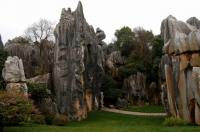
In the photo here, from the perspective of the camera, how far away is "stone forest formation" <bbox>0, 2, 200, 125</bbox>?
27.8 meters

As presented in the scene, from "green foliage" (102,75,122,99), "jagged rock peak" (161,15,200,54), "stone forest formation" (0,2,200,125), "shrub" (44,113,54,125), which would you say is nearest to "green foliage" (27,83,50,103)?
"stone forest formation" (0,2,200,125)

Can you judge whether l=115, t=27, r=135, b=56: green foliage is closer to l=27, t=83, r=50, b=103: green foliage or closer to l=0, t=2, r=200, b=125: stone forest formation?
l=0, t=2, r=200, b=125: stone forest formation

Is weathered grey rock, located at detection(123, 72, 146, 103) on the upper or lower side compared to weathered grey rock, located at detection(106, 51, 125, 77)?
lower

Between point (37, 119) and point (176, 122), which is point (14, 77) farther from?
point (176, 122)

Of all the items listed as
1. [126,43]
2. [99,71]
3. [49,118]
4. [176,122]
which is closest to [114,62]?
[126,43]

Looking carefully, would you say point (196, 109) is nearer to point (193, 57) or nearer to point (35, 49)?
point (193, 57)

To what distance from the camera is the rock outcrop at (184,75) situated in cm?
2711

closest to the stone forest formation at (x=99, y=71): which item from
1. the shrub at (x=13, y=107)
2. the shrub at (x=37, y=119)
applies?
the shrub at (x=37, y=119)

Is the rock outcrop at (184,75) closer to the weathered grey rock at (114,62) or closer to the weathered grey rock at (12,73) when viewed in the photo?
the weathered grey rock at (12,73)

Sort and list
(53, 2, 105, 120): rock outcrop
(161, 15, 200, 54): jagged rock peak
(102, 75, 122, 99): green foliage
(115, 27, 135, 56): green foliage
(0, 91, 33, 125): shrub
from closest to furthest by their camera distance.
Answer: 1. (0, 91, 33, 125): shrub
2. (161, 15, 200, 54): jagged rock peak
3. (53, 2, 105, 120): rock outcrop
4. (102, 75, 122, 99): green foliage
5. (115, 27, 135, 56): green foliage

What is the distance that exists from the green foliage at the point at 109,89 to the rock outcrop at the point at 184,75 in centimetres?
1959

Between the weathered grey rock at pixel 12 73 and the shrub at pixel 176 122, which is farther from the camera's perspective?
the weathered grey rock at pixel 12 73

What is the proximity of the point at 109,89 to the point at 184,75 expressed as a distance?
22.9 metres

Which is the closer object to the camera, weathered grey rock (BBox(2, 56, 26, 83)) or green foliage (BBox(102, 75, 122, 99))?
weathered grey rock (BBox(2, 56, 26, 83))
